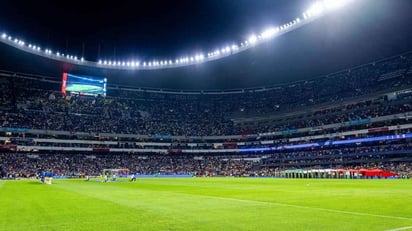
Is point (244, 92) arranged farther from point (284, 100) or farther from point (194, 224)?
point (194, 224)

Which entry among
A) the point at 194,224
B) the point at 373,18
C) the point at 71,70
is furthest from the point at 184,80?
the point at 194,224

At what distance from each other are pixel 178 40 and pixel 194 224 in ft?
185

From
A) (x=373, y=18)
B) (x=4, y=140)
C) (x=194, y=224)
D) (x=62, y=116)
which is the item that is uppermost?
(x=373, y=18)

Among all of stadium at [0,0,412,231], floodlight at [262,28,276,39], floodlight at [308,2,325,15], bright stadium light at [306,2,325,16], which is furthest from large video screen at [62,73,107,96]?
floodlight at [308,2,325,15]

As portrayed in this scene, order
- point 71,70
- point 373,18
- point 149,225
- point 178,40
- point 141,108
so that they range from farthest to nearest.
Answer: point 141,108 → point 71,70 → point 178,40 → point 373,18 → point 149,225

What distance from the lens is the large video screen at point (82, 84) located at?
78000 mm

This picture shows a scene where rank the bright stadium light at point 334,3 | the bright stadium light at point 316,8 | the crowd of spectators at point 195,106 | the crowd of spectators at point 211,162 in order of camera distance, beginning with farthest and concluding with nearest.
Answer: the crowd of spectators at point 195,106 → the crowd of spectators at point 211,162 → the bright stadium light at point 316,8 → the bright stadium light at point 334,3

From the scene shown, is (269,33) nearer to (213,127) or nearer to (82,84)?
(82,84)

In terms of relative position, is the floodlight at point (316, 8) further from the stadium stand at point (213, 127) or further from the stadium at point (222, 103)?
the stadium stand at point (213, 127)

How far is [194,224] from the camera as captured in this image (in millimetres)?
10352

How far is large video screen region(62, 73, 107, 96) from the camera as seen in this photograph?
78.0 m

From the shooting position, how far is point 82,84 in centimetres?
8044

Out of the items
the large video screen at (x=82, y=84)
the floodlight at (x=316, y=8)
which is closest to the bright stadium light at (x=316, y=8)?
the floodlight at (x=316, y=8)

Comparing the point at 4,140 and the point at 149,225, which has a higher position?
the point at 4,140
